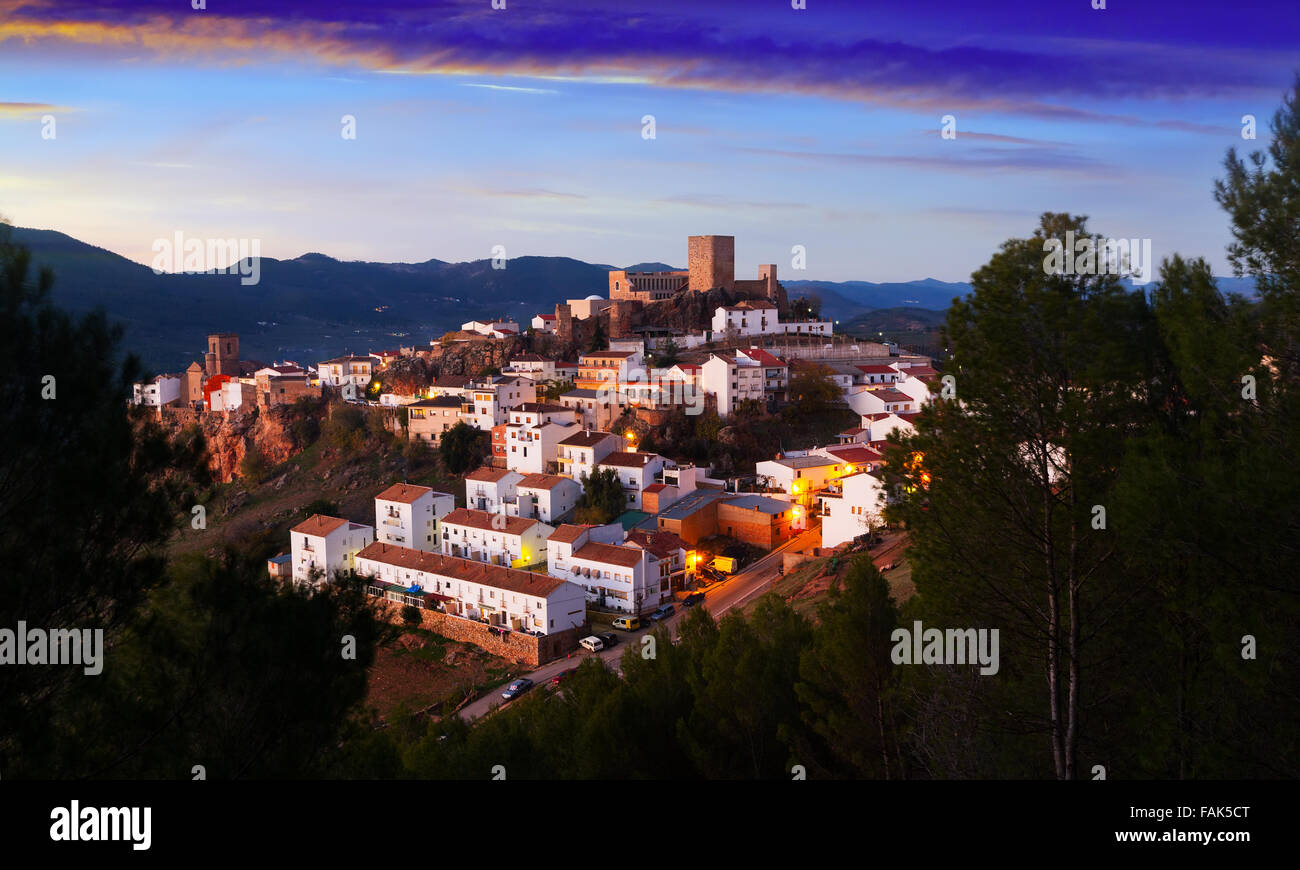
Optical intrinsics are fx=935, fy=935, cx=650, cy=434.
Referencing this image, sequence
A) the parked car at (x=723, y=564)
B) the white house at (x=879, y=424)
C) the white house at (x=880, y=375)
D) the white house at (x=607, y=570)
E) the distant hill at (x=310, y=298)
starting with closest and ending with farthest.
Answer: the white house at (x=607, y=570) → the parked car at (x=723, y=564) → the white house at (x=879, y=424) → the white house at (x=880, y=375) → the distant hill at (x=310, y=298)

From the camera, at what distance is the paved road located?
18.6 meters

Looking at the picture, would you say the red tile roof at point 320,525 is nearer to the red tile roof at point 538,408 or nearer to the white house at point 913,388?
the red tile roof at point 538,408

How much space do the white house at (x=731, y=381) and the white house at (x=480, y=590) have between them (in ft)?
39.0

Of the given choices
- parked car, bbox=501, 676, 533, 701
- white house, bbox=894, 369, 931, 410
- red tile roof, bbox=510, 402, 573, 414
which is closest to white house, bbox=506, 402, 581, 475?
red tile roof, bbox=510, 402, 573, 414

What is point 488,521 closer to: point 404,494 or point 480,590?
point 404,494

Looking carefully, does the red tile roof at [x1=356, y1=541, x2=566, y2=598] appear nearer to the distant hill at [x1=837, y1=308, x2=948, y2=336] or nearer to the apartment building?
the apartment building

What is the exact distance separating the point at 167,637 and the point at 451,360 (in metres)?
39.0

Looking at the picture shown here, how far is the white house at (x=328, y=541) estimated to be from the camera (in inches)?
1044

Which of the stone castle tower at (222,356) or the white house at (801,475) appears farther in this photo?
the stone castle tower at (222,356)

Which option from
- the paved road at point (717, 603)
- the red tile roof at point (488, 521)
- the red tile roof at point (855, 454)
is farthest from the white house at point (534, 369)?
the paved road at point (717, 603)

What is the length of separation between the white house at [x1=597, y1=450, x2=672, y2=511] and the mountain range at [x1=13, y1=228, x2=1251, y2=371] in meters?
23.9

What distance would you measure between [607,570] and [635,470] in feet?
21.0

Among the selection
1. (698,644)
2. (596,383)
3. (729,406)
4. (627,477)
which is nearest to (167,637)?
(698,644)

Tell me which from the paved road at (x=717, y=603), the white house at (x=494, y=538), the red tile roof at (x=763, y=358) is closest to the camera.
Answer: the paved road at (x=717, y=603)
